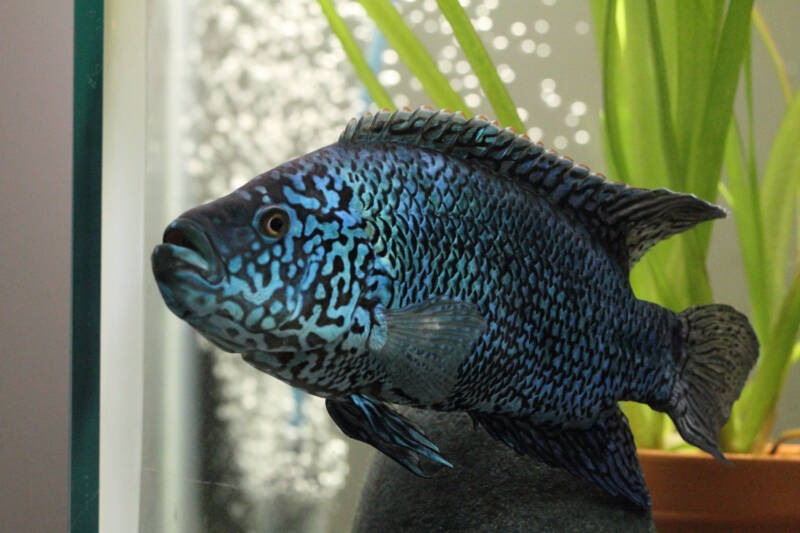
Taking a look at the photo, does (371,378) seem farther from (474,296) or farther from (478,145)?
(478,145)

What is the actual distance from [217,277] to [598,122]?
120cm

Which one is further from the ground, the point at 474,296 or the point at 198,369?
the point at 474,296

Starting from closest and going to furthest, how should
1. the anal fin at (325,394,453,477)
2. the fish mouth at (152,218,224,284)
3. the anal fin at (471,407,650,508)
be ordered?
1. the fish mouth at (152,218,224,284)
2. the anal fin at (325,394,453,477)
3. the anal fin at (471,407,650,508)

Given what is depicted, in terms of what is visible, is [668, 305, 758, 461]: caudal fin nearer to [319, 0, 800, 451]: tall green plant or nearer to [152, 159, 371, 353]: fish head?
[319, 0, 800, 451]: tall green plant

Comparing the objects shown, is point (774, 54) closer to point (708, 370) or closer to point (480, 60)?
point (480, 60)

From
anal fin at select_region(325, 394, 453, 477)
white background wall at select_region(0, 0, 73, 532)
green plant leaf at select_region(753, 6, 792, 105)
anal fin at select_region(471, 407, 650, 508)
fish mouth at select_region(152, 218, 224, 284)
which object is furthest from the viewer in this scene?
green plant leaf at select_region(753, 6, 792, 105)

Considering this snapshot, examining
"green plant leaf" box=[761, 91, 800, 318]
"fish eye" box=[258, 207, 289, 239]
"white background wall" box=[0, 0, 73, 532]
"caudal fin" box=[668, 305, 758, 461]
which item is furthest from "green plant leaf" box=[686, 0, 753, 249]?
"white background wall" box=[0, 0, 73, 532]

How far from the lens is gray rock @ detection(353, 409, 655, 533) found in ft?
2.96

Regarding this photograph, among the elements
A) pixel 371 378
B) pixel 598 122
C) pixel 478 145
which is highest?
pixel 598 122

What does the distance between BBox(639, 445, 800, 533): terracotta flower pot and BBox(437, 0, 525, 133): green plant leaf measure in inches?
25.7

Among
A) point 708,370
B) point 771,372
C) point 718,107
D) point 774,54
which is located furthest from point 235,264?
point 774,54

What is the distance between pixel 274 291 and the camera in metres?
0.65

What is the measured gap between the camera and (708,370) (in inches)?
38.0

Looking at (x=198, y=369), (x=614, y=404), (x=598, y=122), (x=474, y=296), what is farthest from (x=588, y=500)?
(x=598, y=122)
